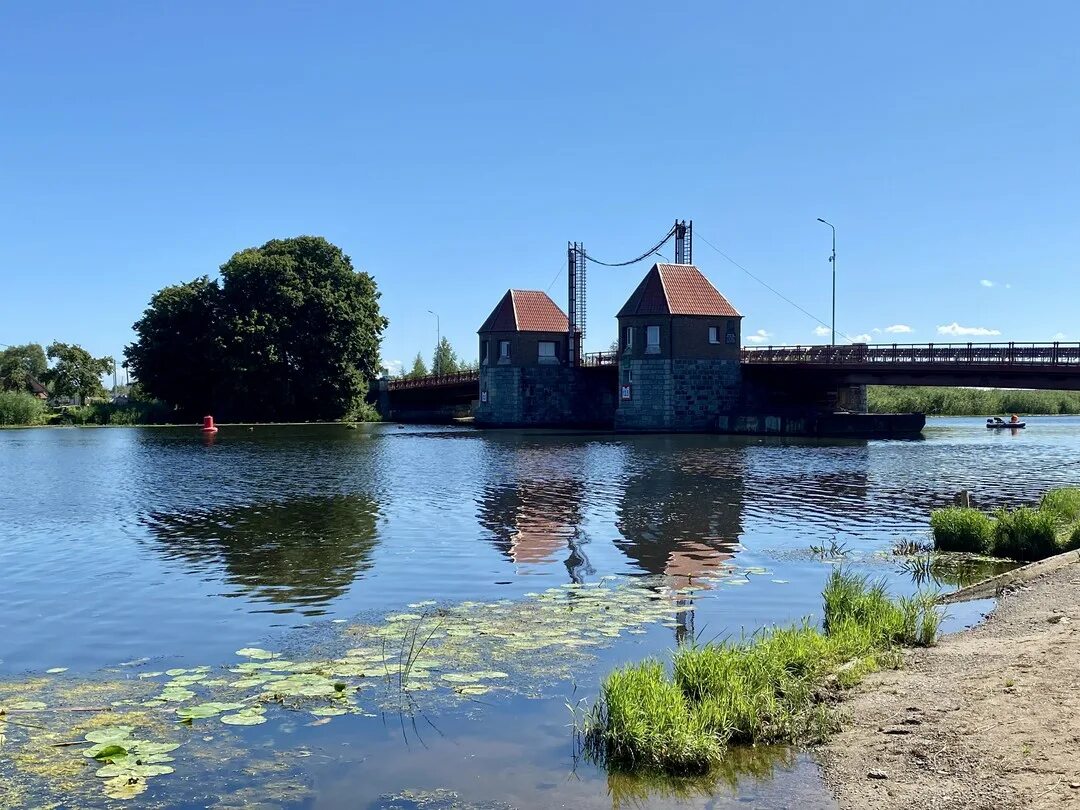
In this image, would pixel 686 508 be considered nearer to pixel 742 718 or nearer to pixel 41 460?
pixel 742 718

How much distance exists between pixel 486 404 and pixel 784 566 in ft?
256

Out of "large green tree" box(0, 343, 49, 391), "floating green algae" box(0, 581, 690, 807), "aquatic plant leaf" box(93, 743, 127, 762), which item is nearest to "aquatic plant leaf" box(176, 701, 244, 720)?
"floating green algae" box(0, 581, 690, 807)

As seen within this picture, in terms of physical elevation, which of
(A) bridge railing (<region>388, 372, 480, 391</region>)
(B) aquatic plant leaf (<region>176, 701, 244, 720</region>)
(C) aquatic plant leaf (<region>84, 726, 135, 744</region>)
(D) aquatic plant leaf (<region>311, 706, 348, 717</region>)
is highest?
(A) bridge railing (<region>388, 372, 480, 391</region>)

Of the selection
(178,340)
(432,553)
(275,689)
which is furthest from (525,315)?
(275,689)

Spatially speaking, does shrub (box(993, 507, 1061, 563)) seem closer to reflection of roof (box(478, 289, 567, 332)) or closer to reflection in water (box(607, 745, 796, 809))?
reflection in water (box(607, 745, 796, 809))

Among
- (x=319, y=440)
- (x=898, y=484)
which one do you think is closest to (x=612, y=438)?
(x=319, y=440)

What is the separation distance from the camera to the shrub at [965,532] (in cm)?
2088

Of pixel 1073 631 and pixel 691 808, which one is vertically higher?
pixel 1073 631

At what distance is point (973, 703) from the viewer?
9.83 meters

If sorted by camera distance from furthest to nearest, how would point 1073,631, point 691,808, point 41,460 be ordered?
point 41,460 → point 1073,631 → point 691,808

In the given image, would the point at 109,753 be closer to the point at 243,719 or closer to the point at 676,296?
the point at 243,719

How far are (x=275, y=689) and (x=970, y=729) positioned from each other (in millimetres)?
7782

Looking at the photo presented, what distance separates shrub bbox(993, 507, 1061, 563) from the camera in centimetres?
1986

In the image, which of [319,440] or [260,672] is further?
[319,440]
